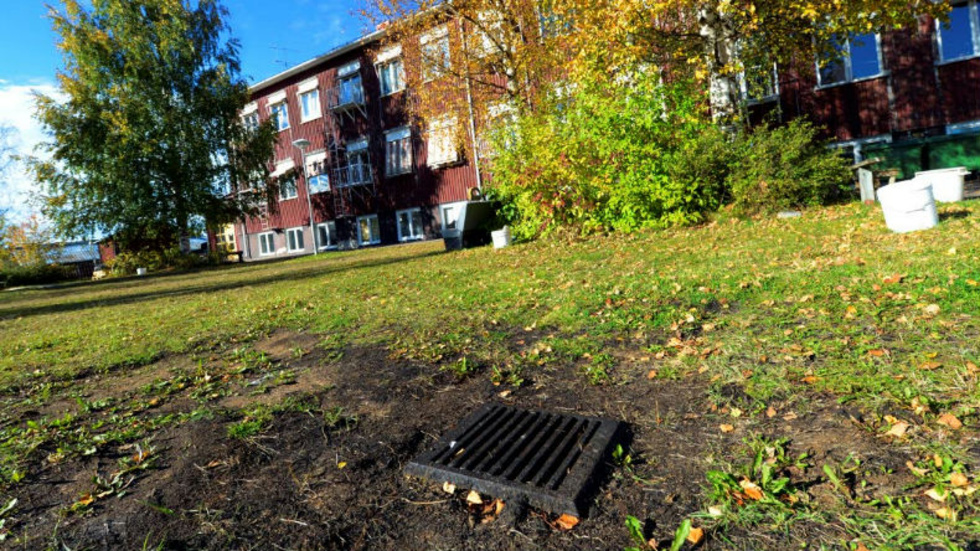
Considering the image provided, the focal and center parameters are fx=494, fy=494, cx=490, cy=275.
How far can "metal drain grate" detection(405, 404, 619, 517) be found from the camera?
210 centimetres

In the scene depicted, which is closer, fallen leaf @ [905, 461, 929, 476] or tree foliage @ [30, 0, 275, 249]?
fallen leaf @ [905, 461, 929, 476]

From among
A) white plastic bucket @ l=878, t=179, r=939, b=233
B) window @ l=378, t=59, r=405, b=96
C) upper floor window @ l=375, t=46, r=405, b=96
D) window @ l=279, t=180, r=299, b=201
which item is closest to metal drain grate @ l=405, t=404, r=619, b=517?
white plastic bucket @ l=878, t=179, r=939, b=233

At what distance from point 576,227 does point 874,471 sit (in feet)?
34.3

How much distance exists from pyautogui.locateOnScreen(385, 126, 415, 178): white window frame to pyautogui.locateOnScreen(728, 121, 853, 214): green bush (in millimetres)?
16789

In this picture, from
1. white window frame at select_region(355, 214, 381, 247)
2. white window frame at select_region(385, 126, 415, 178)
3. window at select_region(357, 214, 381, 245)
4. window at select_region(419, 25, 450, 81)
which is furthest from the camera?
window at select_region(357, 214, 381, 245)

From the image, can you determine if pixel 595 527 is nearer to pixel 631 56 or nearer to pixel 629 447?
pixel 629 447

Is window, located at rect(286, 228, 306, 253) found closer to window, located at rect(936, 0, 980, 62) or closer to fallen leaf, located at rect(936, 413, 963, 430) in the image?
window, located at rect(936, 0, 980, 62)

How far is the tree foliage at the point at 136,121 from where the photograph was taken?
2300cm

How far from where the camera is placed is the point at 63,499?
2389 millimetres

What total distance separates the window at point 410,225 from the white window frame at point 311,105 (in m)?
8.13

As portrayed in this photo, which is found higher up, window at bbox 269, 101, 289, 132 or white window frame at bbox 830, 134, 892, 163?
window at bbox 269, 101, 289, 132

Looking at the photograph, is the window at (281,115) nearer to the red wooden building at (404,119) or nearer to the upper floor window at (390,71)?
the red wooden building at (404,119)

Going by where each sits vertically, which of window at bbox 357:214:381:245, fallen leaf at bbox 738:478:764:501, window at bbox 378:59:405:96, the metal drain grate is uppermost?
window at bbox 378:59:405:96

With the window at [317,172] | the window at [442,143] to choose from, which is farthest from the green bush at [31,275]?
the window at [442,143]
